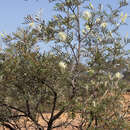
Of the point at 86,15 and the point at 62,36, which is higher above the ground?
the point at 86,15

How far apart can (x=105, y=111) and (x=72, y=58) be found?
1464 millimetres

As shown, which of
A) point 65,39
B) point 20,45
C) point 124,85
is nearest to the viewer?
point 20,45

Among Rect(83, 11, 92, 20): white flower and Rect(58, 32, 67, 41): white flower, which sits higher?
Rect(83, 11, 92, 20): white flower

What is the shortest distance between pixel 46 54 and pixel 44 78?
1.30 ft

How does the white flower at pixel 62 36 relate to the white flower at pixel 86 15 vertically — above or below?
below

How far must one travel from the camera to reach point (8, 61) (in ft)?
13.0

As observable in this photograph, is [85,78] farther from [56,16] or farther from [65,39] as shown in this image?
[56,16]

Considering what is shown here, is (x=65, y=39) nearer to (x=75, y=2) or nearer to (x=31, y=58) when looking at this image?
(x=75, y=2)

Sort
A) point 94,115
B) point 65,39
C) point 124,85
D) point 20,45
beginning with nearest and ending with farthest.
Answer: point 94,115 < point 20,45 < point 124,85 < point 65,39

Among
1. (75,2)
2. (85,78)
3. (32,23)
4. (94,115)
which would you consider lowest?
(94,115)

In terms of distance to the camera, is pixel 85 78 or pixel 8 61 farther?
pixel 85 78

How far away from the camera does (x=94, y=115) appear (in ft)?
12.2

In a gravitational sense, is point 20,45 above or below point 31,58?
above

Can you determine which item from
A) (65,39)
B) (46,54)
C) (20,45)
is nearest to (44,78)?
(46,54)
